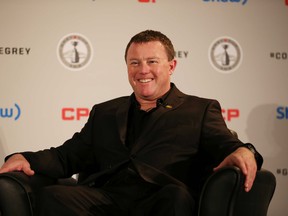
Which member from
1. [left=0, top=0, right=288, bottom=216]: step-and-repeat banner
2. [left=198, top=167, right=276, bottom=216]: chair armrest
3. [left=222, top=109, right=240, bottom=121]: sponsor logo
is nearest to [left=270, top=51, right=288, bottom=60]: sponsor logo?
[left=0, top=0, right=288, bottom=216]: step-and-repeat banner

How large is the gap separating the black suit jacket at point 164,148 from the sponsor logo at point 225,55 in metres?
1.27

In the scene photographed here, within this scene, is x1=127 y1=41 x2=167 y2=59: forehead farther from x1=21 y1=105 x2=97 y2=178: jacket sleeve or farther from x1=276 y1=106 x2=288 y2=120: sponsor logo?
x1=276 y1=106 x2=288 y2=120: sponsor logo

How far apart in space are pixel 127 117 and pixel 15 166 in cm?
63

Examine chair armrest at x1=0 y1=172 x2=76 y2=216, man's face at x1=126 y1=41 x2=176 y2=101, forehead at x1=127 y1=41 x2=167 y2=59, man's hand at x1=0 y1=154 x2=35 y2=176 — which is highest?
A: forehead at x1=127 y1=41 x2=167 y2=59

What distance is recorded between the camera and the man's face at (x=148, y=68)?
2441 mm

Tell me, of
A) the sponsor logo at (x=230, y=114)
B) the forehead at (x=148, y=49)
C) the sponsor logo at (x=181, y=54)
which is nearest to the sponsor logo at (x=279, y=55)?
the sponsor logo at (x=230, y=114)

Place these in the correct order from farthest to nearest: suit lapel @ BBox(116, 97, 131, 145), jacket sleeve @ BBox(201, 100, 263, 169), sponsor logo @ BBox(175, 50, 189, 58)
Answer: sponsor logo @ BBox(175, 50, 189, 58) < suit lapel @ BBox(116, 97, 131, 145) < jacket sleeve @ BBox(201, 100, 263, 169)

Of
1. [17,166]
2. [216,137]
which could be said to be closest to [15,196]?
[17,166]

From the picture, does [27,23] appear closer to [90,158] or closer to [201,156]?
[90,158]

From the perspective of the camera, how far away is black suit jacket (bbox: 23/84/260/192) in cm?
224

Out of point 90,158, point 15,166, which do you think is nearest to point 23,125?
point 90,158

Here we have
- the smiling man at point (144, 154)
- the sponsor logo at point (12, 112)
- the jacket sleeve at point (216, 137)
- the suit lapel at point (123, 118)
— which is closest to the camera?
the smiling man at point (144, 154)

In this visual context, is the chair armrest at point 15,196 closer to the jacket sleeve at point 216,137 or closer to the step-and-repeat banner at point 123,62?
the jacket sleeve at point 216,137

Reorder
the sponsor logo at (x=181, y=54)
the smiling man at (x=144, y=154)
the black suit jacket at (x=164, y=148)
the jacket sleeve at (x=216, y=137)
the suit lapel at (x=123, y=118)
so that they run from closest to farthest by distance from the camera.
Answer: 1. the smiling man at (x=144, y=154)
2. the jacket sleeve at (x=216, y=137)
3. the black suit jacket at (x=164, y=148)
4. the suit lapel at (x=123, y=118)
5. the sponsor logo at (x=181, y=54)
